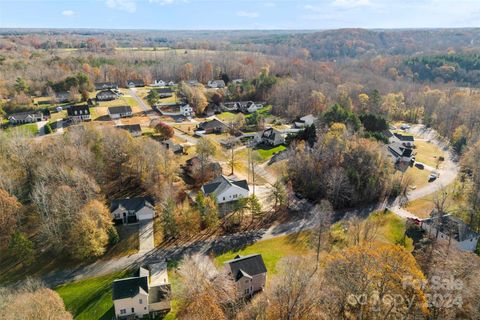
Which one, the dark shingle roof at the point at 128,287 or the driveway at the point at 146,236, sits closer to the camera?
the dark shingle roof at the point at 128,287

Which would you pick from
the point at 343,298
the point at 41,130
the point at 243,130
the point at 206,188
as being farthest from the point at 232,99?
the point at 343,298

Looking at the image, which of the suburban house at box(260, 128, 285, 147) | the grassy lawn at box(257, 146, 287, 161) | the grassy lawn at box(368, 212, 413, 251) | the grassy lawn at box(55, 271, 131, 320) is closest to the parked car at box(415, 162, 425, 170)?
the grassy lawn at box(368, 212, 413, 251)

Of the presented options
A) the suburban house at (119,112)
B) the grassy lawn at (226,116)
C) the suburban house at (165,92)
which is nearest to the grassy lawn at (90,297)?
the grassy lawn at (226,116)

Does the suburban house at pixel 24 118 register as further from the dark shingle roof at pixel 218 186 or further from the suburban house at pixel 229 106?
the dark shingle roof at pixel 218 186

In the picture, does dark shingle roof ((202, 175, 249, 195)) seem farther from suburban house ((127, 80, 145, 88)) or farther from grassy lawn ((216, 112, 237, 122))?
suburban house ((127, 80, 145, 88))

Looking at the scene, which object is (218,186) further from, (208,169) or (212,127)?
(212,127)

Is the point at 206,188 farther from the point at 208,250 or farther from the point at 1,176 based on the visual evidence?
the point at 1,176

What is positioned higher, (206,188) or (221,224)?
(206,188)
